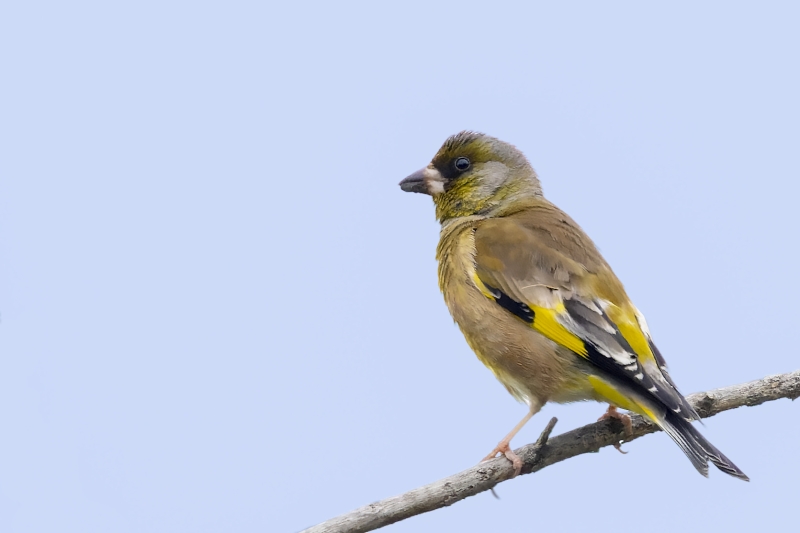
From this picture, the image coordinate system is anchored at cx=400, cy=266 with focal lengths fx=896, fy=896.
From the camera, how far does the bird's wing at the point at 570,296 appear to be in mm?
4574

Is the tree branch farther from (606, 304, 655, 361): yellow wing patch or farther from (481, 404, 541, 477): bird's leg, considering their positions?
(606, 304, 655, 361): yellow wing patch

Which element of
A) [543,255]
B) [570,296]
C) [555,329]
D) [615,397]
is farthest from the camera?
[543,255]

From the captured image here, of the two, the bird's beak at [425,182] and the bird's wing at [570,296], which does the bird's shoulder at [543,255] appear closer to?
the bird's wing at [570,296]

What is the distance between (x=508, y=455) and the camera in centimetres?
461

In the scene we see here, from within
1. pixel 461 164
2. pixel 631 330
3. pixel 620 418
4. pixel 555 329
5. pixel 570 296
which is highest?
pixel 461 164

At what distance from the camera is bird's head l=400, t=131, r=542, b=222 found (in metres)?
6.05

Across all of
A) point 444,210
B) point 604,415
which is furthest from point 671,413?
point 444,210

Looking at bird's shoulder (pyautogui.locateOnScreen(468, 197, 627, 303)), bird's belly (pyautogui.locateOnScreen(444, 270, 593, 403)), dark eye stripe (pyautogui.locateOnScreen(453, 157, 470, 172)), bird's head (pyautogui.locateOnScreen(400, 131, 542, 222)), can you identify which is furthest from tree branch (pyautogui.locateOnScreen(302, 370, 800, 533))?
dark eye stripe (pyautogui.locateOnScreen(453, 157, 470, 172))

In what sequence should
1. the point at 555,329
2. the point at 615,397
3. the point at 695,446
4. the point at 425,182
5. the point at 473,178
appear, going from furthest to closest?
the point at 425,182, the point at 473,178, the point at 555,329, the point at 615,397, the point at 695,446

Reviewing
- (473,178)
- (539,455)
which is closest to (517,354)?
(539,455)

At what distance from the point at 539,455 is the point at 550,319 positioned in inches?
28.9

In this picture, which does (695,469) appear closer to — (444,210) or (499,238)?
(499,238)

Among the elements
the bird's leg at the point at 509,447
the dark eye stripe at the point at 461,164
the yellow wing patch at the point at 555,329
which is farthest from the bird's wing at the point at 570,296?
the dark eye stripe at the point at 461,164

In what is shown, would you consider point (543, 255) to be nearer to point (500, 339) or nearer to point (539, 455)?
point (500, 339)
